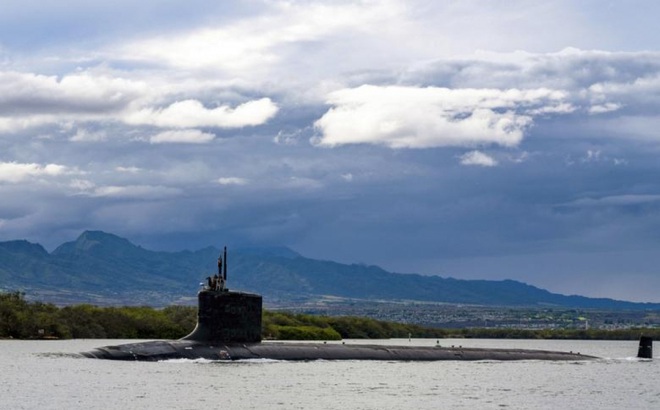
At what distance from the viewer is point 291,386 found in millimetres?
60875

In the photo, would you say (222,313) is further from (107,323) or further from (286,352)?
(107,323)

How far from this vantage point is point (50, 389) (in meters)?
55.2

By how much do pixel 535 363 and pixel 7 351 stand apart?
137 ft

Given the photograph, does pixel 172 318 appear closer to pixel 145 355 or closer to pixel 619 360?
pixel 619 360

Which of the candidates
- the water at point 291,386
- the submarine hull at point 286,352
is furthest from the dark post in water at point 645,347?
the submarine hull at point 286,352

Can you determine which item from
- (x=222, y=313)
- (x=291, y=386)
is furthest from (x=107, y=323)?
(x=291, y=386)

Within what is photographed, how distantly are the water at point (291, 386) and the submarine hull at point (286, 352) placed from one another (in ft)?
2.35

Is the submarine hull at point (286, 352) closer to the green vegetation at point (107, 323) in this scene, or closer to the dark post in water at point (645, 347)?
the dark post in water at point (645, 347)

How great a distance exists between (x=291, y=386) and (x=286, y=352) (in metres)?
9.04

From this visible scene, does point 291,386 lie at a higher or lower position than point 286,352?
lower

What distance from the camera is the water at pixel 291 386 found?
52125mm

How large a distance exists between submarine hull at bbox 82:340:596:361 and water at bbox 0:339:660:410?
0.72 m

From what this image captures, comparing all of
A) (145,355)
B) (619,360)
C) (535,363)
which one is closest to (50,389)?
(145,355)

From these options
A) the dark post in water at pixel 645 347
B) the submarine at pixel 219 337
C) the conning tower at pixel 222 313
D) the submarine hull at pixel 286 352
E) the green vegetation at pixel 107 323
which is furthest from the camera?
the green vegetation at pixel 107 323
